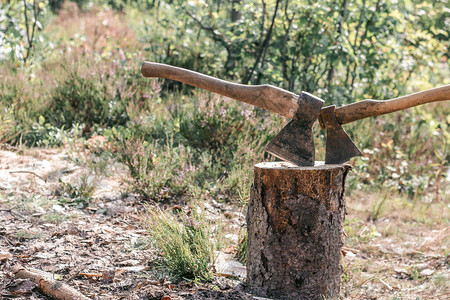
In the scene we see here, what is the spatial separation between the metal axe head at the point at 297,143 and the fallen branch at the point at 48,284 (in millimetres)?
1248

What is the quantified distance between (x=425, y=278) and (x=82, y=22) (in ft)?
35.3

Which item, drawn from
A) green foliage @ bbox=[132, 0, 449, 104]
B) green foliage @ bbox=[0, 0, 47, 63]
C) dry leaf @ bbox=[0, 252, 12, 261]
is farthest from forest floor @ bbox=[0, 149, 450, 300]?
green foliage @ bbox=[0, 0, 47, 63]

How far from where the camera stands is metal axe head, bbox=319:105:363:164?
2.44 m

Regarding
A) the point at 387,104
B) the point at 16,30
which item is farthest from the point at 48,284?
the point at 16,30

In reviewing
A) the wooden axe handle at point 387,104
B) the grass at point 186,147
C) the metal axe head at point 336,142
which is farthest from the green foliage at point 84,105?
the wooden axe handle at point 387,104

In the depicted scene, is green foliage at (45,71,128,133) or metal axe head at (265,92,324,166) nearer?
metal axe head at (265,92,324,166)

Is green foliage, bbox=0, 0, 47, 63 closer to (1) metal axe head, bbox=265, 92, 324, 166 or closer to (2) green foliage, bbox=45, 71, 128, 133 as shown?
(2) green foliage, bbox=45, 71, 128, 133

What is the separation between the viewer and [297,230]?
2242 millimetres

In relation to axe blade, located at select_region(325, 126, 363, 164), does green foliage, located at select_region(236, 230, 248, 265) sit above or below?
below

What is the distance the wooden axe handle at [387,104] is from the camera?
2.29 m

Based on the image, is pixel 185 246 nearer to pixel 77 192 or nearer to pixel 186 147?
pixel 77 192

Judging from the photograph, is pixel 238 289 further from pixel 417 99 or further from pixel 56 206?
pixel 56 206

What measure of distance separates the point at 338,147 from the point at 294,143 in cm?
28

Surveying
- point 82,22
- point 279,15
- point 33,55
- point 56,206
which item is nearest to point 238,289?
point 56,206
